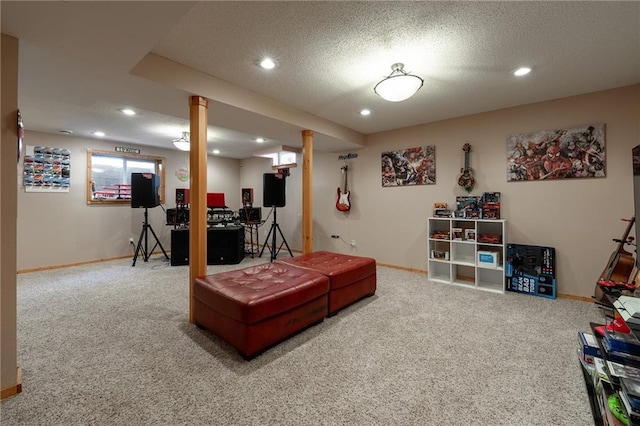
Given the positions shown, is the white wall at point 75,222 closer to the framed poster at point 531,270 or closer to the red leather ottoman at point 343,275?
the red leather ottoman at point 343,275

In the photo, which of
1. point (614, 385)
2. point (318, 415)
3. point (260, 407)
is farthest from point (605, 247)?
point (260, 407)

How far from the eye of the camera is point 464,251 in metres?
4.12

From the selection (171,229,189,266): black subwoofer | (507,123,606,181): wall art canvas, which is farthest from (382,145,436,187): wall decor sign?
(171,229,189,266): black subwoofer

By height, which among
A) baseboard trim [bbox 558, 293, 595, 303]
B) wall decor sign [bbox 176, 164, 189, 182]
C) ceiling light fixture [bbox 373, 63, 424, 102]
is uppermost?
ceiling light fixture [bbox 373, 63, 424, 102]

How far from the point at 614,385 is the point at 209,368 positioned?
2297 mm

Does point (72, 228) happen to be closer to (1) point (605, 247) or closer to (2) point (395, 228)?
(2) point (395, 228)

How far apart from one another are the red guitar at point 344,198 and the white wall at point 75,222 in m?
4.06

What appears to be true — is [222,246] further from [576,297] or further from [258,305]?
[576,297]

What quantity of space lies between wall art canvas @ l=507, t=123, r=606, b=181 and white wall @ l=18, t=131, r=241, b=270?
6797mm

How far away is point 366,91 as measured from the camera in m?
3.14

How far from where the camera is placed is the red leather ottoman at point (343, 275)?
2775 millimetres

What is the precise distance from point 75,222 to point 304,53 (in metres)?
5.41

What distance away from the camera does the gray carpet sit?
4.89ft

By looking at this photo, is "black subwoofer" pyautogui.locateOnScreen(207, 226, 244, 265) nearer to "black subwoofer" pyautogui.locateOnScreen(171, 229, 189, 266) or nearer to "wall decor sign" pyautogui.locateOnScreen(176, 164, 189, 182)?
"black subwoofer" pyautogui.locateOnScreen(171, 229, 189, 266)
